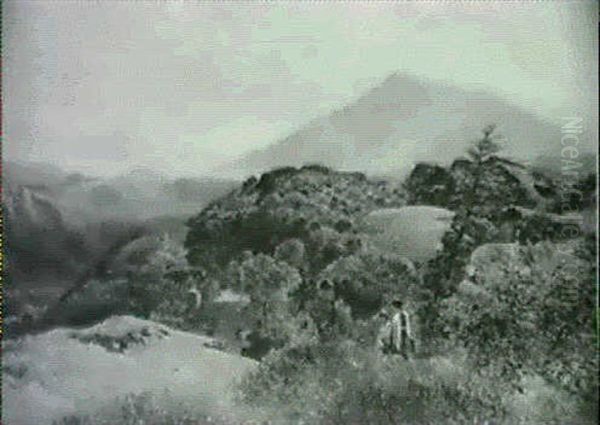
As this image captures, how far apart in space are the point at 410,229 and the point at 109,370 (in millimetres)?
1607

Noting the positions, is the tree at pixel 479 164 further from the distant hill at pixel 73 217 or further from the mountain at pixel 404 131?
the distant hill at pixel 73 217

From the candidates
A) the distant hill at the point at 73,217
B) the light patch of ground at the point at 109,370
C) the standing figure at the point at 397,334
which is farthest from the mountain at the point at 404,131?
the light patch of ground at the point at 109,370

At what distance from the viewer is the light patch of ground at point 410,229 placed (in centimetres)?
478

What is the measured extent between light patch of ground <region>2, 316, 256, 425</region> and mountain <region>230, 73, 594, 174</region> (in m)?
0.93

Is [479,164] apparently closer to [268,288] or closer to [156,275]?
[268,288]

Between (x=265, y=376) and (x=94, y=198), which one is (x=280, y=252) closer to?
(x=265, y=376)

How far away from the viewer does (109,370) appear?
15.5 feet

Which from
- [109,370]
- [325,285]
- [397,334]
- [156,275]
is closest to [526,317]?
[397,334]

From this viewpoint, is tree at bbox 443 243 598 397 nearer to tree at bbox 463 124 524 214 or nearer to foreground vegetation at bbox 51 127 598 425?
foreground vegetation at bbox 51 127 598 425

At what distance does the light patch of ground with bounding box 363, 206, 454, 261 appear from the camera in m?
4.78

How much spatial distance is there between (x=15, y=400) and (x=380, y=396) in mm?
1749

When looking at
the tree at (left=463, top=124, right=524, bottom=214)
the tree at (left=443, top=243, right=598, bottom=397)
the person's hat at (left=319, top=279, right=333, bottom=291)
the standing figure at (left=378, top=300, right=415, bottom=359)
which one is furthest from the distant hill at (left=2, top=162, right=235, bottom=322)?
the tree at (left=443, top=243, right=598, bottom=397)

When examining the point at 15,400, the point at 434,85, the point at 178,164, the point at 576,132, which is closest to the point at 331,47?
the point at 434,85

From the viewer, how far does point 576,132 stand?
4809 millimetres
